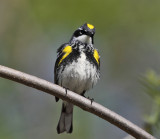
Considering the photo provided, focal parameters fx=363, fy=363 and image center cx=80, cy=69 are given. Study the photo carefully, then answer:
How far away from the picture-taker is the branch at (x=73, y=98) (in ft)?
9.50

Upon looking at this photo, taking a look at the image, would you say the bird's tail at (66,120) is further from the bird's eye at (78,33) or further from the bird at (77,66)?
the bird's eye at (78,33)

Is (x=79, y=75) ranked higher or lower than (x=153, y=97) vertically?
higher

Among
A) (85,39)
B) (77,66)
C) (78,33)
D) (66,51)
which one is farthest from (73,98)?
(78,33)

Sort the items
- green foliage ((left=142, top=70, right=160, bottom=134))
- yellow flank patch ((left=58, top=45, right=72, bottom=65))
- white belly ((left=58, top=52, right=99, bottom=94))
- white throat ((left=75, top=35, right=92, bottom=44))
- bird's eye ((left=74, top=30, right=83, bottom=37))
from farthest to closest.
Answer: bird's eye ((left=74, top=30, right=83, bottom=37)), white throat ((left=75, top=35, right=92, bottom=44)), yellow flank patch ((left=58, top=45, right=72, bottom=65)), white belly ((left=58, top=52, right=99, bottom=94)), green foliage ((left=142, top=70, right=160, bottom=134))

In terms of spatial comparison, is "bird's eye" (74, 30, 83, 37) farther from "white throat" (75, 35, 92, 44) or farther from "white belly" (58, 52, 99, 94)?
"white belly" (58, 52, 99, 94)

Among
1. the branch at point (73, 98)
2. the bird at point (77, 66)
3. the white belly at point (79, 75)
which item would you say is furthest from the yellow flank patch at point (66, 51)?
the branch at point (73, 98)

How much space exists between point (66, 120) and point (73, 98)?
1.91 meters

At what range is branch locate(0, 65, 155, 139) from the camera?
290 cm

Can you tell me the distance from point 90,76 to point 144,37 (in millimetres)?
1647

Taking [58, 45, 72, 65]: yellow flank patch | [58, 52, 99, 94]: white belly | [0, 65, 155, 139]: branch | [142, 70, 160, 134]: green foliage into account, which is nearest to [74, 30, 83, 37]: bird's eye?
[58, 45, 72, 65]: yellow flank patch

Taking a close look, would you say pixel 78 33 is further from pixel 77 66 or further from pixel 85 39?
pixel 77 66

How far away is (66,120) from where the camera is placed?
4.99 m

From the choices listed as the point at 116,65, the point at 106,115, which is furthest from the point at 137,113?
the point at 106,115

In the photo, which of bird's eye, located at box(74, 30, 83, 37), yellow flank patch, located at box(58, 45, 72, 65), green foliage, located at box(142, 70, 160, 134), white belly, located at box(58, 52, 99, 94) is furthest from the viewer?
bird's eye, located at box(74, 30, 83, 37)
